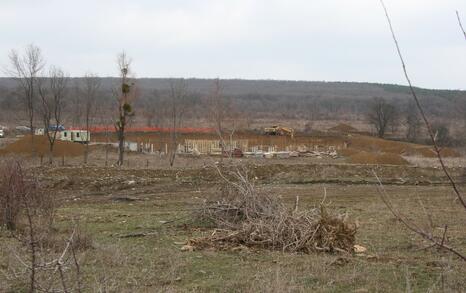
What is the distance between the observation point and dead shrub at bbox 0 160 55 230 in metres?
11.6

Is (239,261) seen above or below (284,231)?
below

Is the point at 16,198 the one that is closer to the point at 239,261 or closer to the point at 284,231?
the point at 239,261

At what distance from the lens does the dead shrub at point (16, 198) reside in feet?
38.2

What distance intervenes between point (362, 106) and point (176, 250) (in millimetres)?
156261

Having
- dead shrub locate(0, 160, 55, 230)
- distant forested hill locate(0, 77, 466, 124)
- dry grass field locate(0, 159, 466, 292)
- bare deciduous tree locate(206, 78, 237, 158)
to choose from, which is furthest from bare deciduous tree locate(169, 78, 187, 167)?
distant forested hill locate(0, 77, 466, 124)

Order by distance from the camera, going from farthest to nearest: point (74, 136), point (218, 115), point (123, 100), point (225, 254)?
1. point (74, 136)
2. point (123, 100)
3. point (218, 115)
4. point (225, 254)

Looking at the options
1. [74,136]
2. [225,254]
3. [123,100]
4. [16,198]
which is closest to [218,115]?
[225,254]

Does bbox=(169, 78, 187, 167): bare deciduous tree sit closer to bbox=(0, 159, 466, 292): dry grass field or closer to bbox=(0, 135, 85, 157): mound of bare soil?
bbox=(0, 135, 85, 157): mound of bare soil

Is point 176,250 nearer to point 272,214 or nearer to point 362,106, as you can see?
point 272,214

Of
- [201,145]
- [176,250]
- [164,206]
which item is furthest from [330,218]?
[201,145]

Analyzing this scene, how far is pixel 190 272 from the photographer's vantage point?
27.6 feet

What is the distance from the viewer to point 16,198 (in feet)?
38.5

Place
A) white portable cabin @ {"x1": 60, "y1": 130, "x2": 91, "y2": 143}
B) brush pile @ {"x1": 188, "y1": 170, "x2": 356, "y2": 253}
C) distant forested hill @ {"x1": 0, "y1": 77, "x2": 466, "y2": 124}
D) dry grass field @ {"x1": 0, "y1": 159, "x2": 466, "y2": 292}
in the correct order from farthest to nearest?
distant forested hill @ {"x1": 0, "y1": 77, "x2": 466, "y2": 124} → white portable cabin @ {"x1": 60, "y1": 130, "x2": 91, "y2": 143} → brush pile @ {"x1": 188, "y1": 170, "x2": 356, "y2": 253} → dry grass field @ {"x1": 0, "y1": 159, "x2": 466, "y2": 292}

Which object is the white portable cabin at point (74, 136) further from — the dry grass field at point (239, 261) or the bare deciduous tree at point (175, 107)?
the dry grass field at point (239, 261)
